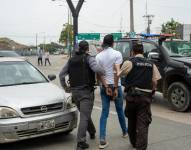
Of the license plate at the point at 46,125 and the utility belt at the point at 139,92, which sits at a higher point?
the utility belt at the point at 139,92

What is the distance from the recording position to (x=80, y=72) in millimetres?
6578

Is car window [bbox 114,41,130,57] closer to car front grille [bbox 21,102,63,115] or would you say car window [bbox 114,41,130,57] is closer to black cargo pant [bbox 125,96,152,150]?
car front grille [bbox 21,102,63,115]

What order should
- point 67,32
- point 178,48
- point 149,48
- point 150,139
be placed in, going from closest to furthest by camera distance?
point 150,139 < point 178,48 < point 149,48 < point 67,32

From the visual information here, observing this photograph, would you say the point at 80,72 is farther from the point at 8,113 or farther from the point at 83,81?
the point at 8,113

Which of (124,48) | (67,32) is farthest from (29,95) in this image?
(67,32)

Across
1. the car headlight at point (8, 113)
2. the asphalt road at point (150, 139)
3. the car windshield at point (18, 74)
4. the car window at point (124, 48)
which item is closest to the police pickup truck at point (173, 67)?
the car window at point (124, 48)

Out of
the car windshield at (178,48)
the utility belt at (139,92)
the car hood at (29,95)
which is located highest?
the car windshield at (178,48)

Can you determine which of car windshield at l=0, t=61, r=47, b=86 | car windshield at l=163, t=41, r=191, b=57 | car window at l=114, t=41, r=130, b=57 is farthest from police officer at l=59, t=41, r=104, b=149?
car window at l=114, t=41, r=130, b=57

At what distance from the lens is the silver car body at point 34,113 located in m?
6.38

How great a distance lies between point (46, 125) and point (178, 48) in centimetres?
562

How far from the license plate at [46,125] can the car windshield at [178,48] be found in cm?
490

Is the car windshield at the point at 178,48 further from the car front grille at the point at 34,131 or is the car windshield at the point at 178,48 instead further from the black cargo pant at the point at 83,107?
the car front grille at the point at 34,131

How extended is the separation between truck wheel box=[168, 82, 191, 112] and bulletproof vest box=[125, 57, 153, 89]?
3.89 metres

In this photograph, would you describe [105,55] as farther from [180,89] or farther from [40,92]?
[180,89]
